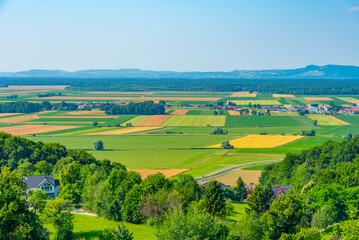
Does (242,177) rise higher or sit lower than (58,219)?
lower

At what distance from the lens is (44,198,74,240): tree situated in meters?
26.6

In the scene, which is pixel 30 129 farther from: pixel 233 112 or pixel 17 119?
pixel 233 112

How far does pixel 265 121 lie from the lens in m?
108

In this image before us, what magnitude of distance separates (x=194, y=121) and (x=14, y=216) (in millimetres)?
87490

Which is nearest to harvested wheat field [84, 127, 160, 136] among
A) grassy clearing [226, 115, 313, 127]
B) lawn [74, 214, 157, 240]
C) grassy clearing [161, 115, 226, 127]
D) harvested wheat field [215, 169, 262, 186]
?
grassy clearing [161, 115, 226, 127]

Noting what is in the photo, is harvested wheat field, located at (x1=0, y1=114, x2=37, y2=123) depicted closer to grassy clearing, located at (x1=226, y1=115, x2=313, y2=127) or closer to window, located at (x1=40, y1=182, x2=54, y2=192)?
grassy clearing, located at (x1=226, y1=115, x2=313, y2=127)

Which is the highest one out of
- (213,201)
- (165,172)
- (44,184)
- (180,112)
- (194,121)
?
(213,201)

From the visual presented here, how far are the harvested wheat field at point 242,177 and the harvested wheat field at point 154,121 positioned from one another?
149 feet

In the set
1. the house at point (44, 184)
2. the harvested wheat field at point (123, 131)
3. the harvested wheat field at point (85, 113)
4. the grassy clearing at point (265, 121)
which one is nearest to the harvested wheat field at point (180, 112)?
the grassy clearing at point (265, 121)

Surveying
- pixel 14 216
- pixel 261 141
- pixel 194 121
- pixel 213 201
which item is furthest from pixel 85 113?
pixel 14 216

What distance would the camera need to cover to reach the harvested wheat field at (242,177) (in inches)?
2153

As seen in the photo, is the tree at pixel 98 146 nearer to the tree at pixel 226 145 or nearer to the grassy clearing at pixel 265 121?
the tree at pixel 226 145

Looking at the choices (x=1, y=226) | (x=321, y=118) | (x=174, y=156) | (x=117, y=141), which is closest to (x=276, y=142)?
(x=174, y=156)

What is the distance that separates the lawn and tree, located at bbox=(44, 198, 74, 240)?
110 cm
